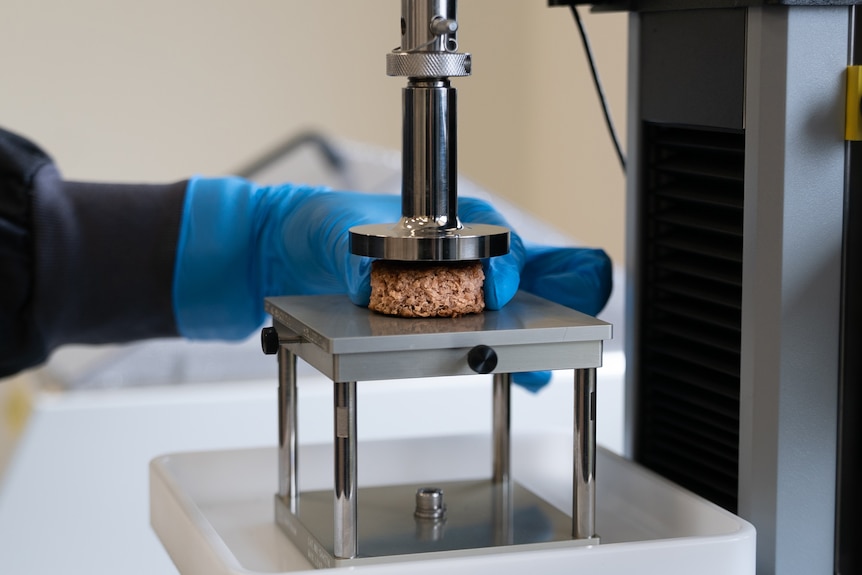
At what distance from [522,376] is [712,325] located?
0.15m

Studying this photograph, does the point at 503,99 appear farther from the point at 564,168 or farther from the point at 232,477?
the point at 232,477

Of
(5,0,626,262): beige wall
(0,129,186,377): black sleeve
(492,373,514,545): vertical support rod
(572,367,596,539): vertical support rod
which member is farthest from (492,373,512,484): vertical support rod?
(5,0,626,262): beige wall

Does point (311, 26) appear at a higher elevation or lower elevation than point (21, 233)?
higher

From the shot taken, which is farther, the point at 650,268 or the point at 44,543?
the point at 44,543

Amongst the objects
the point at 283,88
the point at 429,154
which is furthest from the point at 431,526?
the point at 283,88

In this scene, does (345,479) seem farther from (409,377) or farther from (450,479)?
(450,479)

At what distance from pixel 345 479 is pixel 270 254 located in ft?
1.29

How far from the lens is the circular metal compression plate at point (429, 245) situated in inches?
19.8

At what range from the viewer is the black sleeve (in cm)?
89

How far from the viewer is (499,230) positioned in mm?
545

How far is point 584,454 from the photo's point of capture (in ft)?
1.72

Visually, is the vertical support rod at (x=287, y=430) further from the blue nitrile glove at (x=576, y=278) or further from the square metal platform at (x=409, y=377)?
the blue nitrile glove at (x=576, y=278)

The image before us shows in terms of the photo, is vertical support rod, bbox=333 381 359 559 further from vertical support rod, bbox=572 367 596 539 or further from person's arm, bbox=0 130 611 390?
person's arm, bbox=0 130 611 390

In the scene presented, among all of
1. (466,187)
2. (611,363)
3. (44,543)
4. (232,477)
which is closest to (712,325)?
(232,477)
